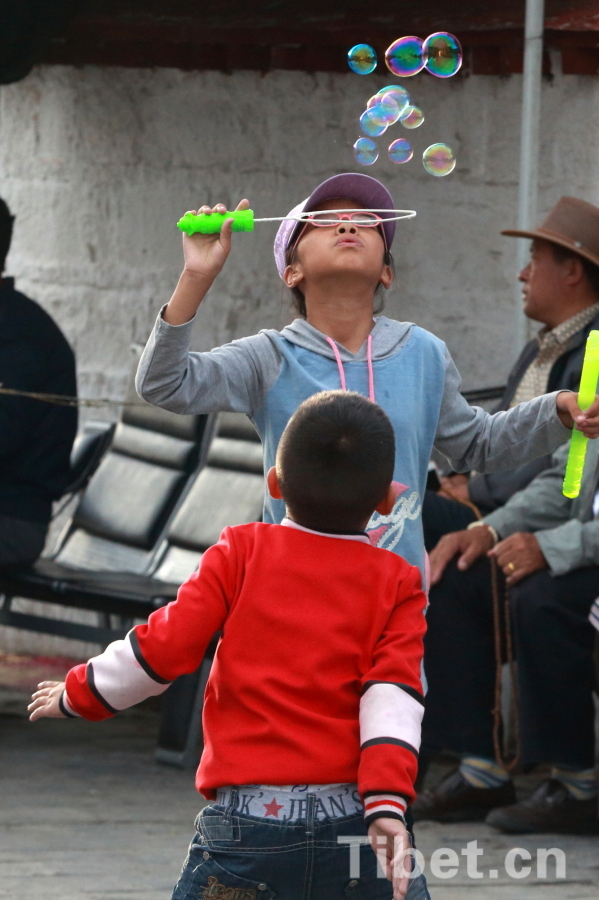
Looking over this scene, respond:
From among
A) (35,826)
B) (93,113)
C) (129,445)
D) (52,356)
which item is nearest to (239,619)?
(35,826)

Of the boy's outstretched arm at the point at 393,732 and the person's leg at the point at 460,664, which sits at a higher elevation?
the boy's outstretched arm at the point at 393,732

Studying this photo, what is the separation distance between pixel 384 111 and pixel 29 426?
2.10 m


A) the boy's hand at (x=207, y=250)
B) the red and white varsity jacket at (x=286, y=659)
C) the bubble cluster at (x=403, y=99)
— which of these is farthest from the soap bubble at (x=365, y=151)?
the red and white varsity jacket at (x=286, y=659)

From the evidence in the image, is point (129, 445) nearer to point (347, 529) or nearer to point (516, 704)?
point (516, 704)

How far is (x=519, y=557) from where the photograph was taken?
144 inches

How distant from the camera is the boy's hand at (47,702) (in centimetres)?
189

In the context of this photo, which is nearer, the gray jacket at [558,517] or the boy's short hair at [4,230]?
the gray jacket at [558,517]

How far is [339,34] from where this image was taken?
16.1ft

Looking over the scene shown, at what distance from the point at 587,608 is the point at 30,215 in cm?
318

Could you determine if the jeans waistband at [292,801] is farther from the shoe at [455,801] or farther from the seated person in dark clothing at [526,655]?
the shoe at [455,801]

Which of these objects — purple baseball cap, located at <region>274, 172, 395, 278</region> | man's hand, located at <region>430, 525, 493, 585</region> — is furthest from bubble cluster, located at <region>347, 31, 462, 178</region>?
man's hand, located at <region>430, 525, 493, 585</region>

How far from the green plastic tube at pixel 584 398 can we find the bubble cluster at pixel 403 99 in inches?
31.9

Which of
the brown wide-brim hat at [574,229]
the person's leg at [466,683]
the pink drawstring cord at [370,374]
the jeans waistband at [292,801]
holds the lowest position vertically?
the person's leg at [466,683]

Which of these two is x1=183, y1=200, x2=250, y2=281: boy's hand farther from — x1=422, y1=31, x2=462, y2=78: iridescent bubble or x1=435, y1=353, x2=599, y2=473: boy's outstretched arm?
x1=422, y1=31, x2=462, y2=78: iridescent bubble
